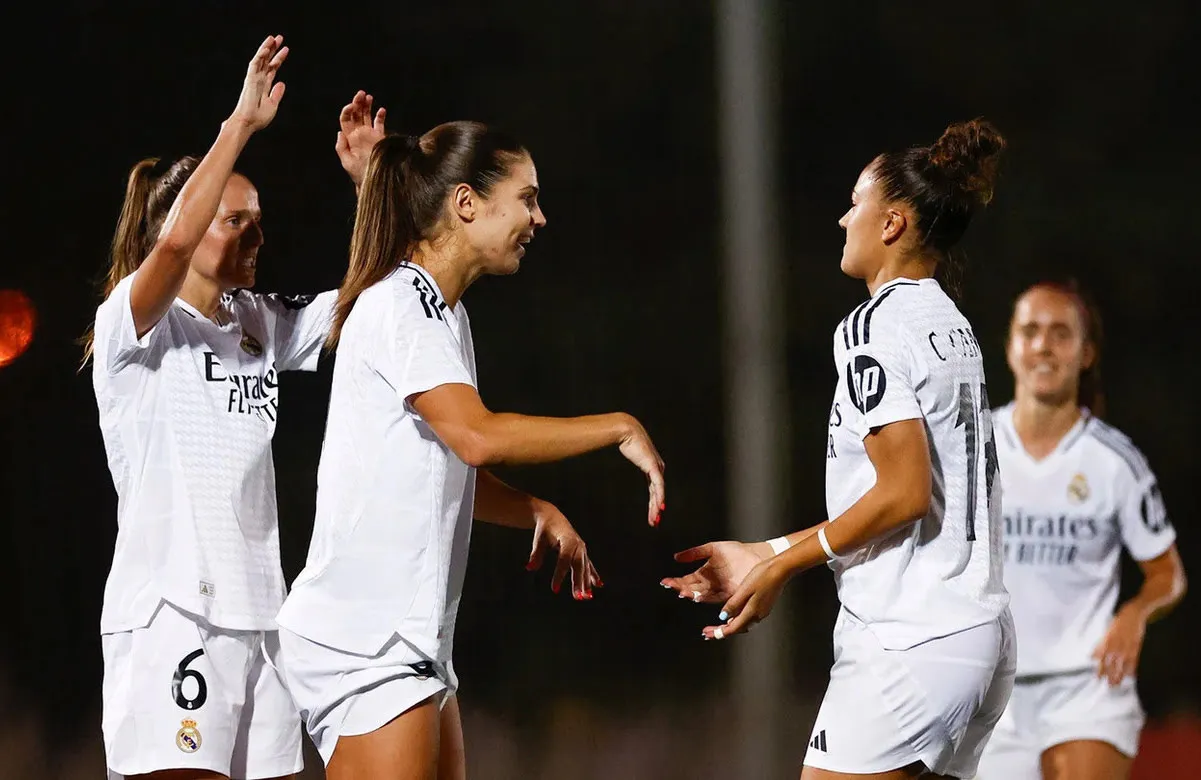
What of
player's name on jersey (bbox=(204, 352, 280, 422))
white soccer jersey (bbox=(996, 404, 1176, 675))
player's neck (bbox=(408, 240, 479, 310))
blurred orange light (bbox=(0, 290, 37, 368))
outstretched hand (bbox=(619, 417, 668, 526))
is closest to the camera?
outstretched hand (bbox=(619, 417, 668, 526))

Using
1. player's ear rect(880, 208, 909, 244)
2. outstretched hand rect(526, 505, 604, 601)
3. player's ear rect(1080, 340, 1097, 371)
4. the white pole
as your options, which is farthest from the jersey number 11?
the white pole

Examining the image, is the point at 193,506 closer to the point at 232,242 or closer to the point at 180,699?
the point at 180,699

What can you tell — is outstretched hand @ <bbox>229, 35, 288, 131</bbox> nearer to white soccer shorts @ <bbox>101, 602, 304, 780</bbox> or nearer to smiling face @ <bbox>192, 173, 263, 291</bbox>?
smiling face @ <bbox>192, 173, 263, 291</bbox>

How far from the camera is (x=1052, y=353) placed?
3432mm

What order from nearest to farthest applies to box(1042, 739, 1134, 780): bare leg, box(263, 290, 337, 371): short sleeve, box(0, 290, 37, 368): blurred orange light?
1. box(263, 290, 337, 371): short sleeve
2. box(1042, 739, 1134, 780): bare leg
3. box(0, 290, 37, 368): blurred orange light

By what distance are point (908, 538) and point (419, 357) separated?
737 mm

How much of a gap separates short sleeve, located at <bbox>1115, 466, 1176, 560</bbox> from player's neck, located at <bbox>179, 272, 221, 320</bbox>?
2.20 metres

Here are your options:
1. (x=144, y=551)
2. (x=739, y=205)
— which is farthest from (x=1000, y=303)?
(x=144, y=551)

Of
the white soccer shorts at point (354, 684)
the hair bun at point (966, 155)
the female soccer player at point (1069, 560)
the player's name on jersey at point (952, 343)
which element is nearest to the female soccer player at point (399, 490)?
the white soccer shorts at point (354, 684)

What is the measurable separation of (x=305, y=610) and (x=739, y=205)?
2.82 m

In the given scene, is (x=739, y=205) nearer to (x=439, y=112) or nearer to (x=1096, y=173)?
(x=439, y=112)

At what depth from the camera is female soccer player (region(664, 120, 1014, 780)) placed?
1920 millimetres

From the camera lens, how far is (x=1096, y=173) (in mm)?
4949

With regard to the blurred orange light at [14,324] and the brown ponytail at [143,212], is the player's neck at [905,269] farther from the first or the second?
the blurred orange light at [14,324]
